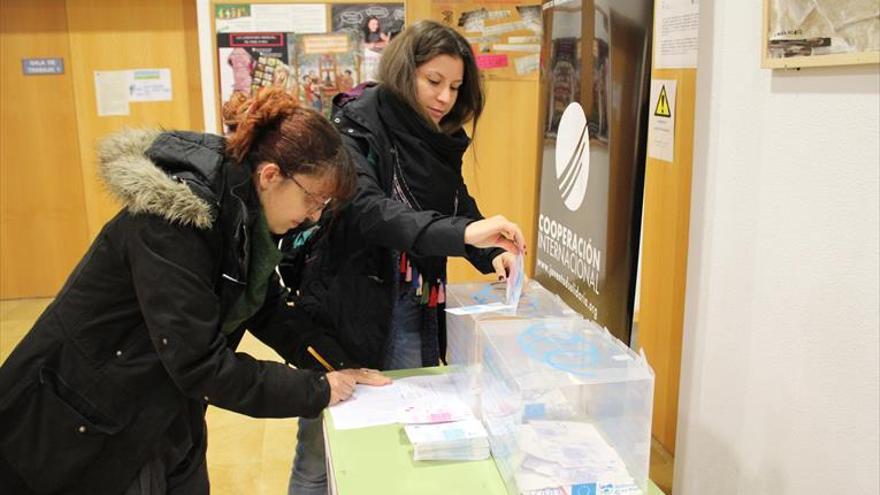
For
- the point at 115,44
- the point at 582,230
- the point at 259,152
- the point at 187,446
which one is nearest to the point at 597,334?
the point at 582,230

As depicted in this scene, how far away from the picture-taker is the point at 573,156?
164cm

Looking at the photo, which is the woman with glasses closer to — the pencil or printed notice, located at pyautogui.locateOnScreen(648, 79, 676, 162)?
the pencil

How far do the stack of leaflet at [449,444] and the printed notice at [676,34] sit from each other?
103 centimetres

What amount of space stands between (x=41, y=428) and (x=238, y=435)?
1716 mm

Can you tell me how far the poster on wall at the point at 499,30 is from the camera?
162 inches

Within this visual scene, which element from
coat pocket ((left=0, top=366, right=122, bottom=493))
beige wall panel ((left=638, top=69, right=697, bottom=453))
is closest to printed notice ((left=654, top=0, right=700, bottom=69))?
beige wall panel ((left=638, top=69, right=697, bottom=453))

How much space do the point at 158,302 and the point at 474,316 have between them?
2.02 ft

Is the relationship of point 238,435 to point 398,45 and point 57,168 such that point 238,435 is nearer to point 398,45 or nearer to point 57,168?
point 398,45

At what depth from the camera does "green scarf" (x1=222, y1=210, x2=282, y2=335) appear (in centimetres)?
140

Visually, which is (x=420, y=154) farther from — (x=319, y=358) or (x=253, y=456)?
(x=253, y=456)

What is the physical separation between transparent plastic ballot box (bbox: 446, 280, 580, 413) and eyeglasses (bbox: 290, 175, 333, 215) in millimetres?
377

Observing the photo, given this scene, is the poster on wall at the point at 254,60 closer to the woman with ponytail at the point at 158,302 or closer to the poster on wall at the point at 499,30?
the poster on wall at the point at 499,30

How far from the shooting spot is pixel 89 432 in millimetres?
1328

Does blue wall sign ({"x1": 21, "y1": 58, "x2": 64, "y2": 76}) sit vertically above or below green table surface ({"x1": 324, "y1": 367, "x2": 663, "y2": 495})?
above
